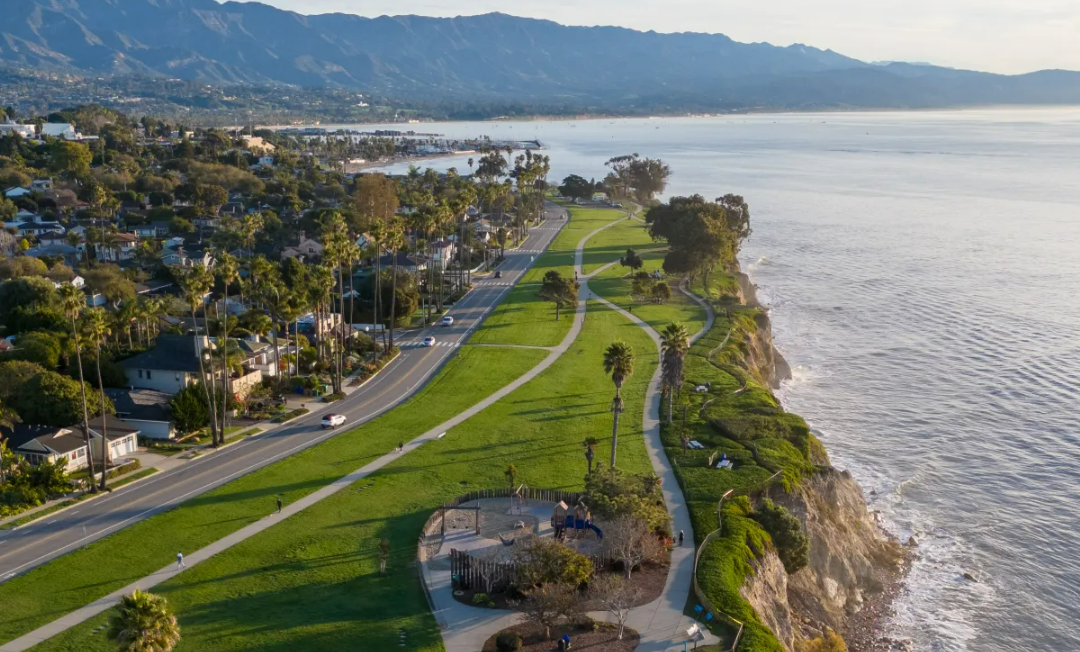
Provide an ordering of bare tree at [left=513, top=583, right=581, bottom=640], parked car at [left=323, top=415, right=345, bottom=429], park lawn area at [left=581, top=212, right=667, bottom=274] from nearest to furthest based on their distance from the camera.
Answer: bare tree at [left=513, top=583, right=581, bottom=640] → parked car at [left=323, top=415, right=345, bottom=429] → park lawn area at [left=581, top=212, right=667, bottom=274]

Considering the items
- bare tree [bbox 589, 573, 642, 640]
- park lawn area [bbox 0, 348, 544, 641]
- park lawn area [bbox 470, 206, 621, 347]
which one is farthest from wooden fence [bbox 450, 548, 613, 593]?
park lawn area [bbox 470, 206, 621, 347]

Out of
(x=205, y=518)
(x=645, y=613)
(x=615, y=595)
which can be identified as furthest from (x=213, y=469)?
(x=645, y=613)

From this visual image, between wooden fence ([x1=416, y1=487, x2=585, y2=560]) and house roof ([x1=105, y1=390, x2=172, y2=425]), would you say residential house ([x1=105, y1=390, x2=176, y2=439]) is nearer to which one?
house roof ([x1=105, y1=390, x2=172, y2=425])

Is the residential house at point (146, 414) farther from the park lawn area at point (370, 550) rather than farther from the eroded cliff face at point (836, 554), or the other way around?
the eroded cliff face at point (836, 554)

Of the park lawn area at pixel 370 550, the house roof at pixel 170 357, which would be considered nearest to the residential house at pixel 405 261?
the house roof at pixel 170 357

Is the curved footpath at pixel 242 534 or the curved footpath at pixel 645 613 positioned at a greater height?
the curved footpath at pixel 645 613

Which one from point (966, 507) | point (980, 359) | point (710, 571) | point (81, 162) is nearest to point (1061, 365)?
point (980, 359)

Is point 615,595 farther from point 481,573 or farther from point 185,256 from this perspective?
point 185,256
